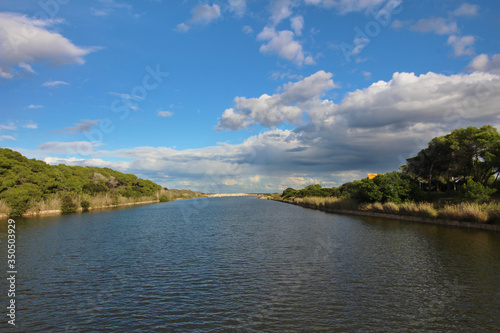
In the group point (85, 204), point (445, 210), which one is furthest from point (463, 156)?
point (85, 204)

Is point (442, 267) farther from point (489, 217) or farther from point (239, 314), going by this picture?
point (489, 217)

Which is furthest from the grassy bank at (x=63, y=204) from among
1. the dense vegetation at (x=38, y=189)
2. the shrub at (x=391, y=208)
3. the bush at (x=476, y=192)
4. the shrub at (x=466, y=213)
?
the bush at (x=476, y=192)

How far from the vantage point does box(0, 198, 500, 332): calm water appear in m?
8.92

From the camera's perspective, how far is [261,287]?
1216 centimetres

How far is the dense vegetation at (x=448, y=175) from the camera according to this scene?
3481 cm

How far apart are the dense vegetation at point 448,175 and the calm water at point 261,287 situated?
54.2 ft

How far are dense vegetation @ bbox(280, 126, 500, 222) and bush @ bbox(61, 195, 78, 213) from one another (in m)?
56.8

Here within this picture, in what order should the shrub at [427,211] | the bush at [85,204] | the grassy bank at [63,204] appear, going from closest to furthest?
the shrub at [427,211] < the grassy bank at [63,204] < the bush at [85,204]

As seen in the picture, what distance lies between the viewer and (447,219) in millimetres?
31266

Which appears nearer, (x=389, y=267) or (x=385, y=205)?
(x=389, y=267)

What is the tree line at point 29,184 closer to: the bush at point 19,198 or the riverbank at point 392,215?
the bush at point 19,198

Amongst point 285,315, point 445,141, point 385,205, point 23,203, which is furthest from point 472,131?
point 23,203

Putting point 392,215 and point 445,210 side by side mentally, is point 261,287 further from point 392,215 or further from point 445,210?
point 392,215

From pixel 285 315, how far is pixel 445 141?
45.4 m
